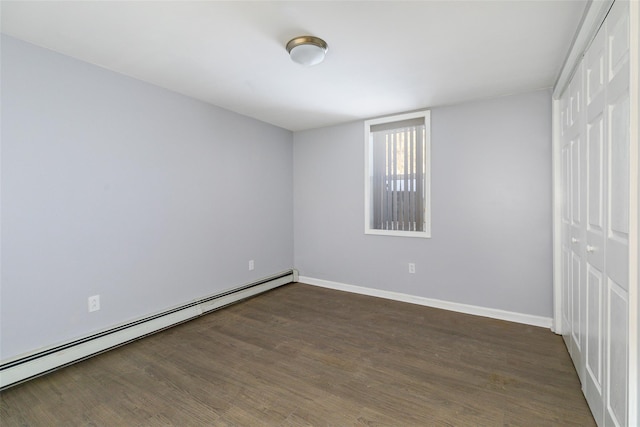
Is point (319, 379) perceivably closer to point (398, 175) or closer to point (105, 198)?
point (105, 198)

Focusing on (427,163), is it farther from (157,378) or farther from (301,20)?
(157,378)

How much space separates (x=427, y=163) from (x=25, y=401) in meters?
3.88

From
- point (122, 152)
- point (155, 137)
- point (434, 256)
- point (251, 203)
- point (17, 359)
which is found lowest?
point (17, 359)

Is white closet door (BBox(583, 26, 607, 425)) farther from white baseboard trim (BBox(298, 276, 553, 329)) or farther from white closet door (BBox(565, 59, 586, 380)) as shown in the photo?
white baseboard trim (BBox(298, 276, 553, 329))

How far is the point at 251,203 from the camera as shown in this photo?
372 centimetres

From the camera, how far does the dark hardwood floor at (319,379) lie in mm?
1619

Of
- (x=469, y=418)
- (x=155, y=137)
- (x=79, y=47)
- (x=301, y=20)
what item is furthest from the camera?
(x=155, y=137)

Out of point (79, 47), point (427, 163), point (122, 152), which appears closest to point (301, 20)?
point (79, 47)

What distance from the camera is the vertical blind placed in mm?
3473

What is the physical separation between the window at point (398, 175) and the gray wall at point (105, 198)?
169 centimetres

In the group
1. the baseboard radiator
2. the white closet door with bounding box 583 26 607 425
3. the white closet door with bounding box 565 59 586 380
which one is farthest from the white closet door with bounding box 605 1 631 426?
the baseboard radiator

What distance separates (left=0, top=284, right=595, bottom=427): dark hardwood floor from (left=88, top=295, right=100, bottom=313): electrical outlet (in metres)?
0.38

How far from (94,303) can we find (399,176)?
336 centimetres

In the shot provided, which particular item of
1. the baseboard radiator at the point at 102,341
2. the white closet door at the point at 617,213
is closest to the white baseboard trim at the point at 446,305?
the baseboard radiator at the point at 102,341
